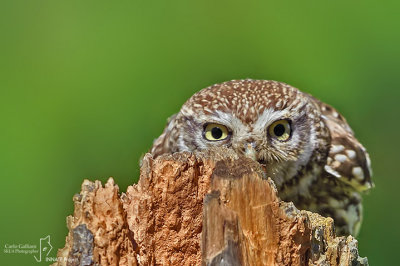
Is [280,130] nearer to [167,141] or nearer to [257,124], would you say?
[257,124]

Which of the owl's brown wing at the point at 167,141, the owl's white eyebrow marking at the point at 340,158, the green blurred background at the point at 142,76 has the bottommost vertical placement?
the owl's white eyebrow marking at the point at 340,158

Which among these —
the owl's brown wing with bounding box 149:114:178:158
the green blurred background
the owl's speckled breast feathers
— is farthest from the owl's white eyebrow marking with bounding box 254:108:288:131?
the green blurred background

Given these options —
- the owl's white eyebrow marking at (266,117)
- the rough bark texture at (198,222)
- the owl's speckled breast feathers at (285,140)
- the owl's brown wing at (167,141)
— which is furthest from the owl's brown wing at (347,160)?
the rough bark texture at (198,222)

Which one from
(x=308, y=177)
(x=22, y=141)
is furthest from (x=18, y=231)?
(x=308, y=177)

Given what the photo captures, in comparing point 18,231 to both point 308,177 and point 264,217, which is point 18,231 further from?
point 264,217

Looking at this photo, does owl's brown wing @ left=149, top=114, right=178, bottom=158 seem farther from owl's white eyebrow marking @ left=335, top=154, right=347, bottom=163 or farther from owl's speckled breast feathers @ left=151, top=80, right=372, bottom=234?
owl's white eyebrow marking @ left=335, top=154, right=347, bottom=163

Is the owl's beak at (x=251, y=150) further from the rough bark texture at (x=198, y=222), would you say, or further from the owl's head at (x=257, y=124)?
the rough bark texture at (x=198, y=222)
